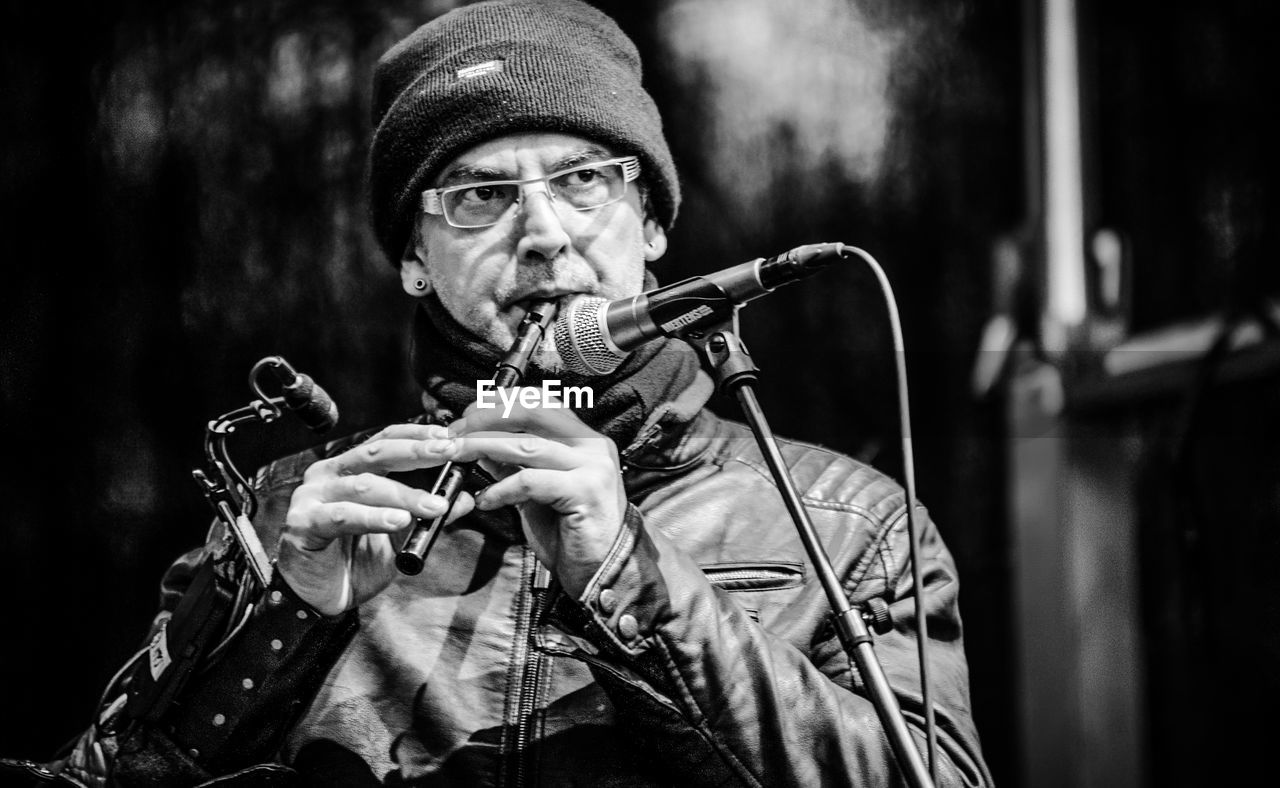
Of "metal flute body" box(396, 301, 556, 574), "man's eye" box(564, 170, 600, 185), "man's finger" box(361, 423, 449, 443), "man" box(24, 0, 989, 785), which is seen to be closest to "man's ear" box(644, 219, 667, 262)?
"man" box(24, 0, 989, 785)

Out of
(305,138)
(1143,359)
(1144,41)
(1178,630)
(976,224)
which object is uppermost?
(1144,41)

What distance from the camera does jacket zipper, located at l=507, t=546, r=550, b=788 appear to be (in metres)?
1.51

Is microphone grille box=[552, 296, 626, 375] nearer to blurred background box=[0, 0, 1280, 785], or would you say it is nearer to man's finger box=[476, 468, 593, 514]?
man's finger box=[476, 468, 593, 514]

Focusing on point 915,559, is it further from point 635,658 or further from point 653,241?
point 653,241

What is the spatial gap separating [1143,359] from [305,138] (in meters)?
1.66

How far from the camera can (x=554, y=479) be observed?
131cm

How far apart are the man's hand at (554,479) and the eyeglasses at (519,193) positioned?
1.45ft

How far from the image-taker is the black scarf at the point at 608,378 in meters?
1.65

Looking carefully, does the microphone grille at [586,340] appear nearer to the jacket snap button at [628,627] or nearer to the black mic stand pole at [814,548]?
the black mic stand pole at [814,548]

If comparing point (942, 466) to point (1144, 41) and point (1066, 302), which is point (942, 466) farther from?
point (1144, 41)

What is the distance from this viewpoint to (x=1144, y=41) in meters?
2.51

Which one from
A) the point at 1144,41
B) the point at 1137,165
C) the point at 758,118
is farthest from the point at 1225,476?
the point at 758,118

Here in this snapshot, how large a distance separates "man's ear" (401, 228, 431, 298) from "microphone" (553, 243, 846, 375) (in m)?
0.55

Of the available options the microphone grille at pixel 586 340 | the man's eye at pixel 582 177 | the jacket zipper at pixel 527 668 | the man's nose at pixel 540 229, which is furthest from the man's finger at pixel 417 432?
the man's eye at pixel 582 177
